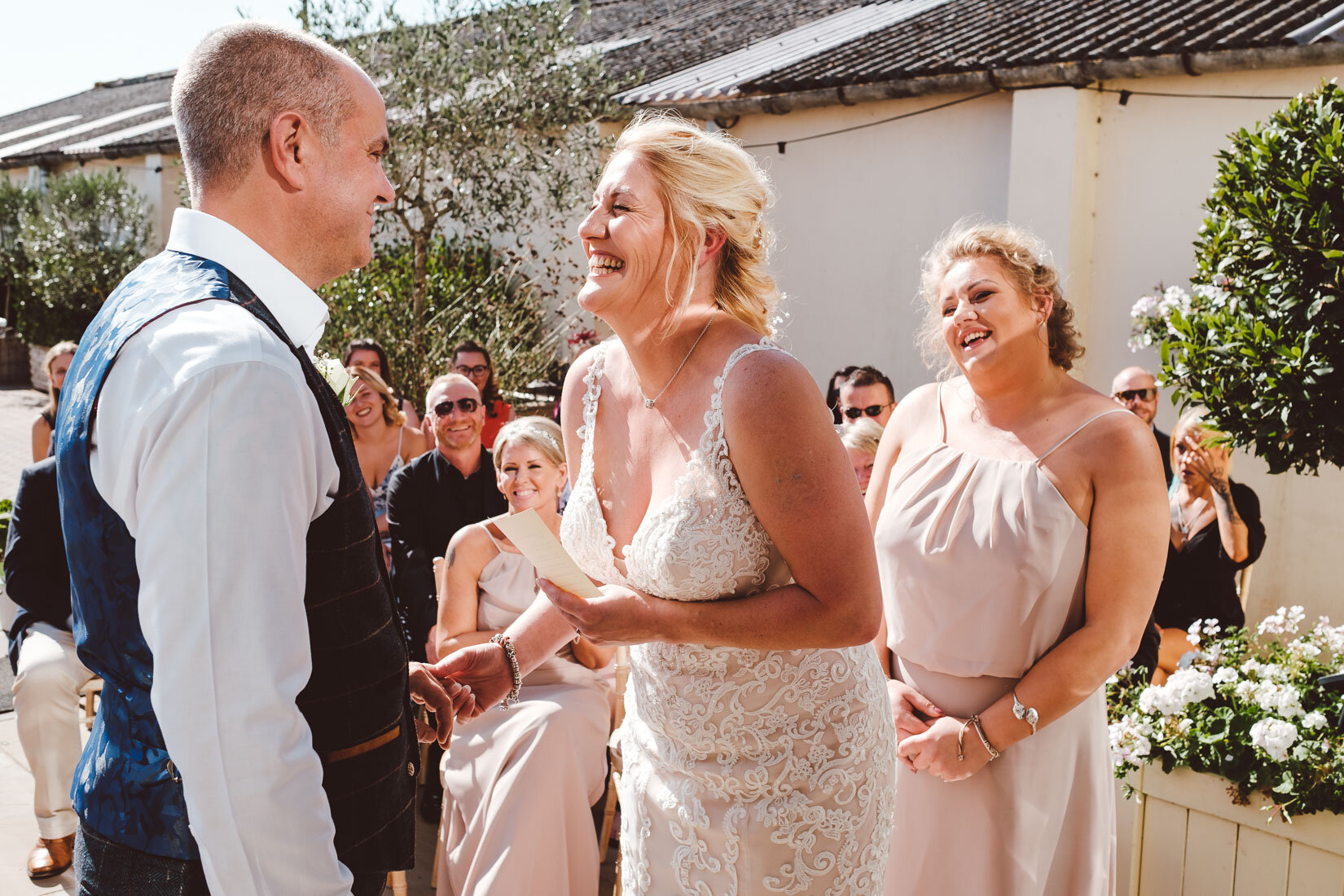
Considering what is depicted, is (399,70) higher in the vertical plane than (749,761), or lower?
higher

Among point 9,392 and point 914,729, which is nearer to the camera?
point 914,729

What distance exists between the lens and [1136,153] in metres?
8.09

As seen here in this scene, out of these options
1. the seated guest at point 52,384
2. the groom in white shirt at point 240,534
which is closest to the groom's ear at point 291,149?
the groom in white shirt at point 240,534

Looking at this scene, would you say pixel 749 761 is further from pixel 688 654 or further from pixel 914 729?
pixel 914 729

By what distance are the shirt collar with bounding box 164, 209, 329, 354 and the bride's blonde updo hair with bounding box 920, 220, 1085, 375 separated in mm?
1817

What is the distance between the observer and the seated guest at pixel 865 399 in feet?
18.7

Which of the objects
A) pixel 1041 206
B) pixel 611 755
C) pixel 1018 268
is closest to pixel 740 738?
pixel 1018 268

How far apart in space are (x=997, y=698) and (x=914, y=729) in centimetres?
22

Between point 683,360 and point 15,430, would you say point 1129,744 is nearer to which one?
point 683,360

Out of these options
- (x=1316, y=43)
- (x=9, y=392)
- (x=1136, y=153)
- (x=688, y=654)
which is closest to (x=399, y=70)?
(x=1136, y=153)

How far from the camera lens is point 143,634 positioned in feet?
4.82

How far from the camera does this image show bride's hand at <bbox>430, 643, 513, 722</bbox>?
2.38 metres

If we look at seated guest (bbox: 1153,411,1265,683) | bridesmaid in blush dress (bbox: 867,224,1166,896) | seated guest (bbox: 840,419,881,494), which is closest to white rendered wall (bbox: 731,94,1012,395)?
seated guest (bbox: 840,419,881,494)

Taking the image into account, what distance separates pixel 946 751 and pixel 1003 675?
0.23 m
